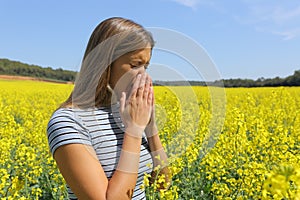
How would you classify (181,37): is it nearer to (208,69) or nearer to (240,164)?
(208,69)

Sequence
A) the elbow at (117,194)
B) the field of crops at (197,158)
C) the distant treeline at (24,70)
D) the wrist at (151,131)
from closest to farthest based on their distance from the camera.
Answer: the elbow at (117,194), the wrist at (151,131), the field of crops at (197,158), the distant treeline at (24,70)

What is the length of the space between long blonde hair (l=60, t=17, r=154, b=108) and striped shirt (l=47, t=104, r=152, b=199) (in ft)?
0.21

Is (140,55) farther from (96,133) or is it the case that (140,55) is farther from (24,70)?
(24,70)

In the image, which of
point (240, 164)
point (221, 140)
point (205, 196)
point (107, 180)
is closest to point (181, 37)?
point (107, 180)

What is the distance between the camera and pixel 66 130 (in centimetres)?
134

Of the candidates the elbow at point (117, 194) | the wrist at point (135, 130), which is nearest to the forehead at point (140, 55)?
the wrist at point (135, 130)

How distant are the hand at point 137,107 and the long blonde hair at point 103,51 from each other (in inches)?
5.8

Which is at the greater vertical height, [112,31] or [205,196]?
[112,31]

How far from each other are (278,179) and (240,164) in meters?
2.69

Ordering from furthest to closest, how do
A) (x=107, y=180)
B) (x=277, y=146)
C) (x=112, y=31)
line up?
(x=277, y=146)
(x=112, y=31)
(x=107, y=180)

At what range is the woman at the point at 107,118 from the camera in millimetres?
1293

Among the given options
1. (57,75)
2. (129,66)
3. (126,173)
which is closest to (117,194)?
(126,173)

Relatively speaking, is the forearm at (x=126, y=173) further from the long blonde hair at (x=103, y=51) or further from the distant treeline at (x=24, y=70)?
the distant treeline at (x=24, y=70)

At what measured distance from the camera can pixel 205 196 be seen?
3.87m
